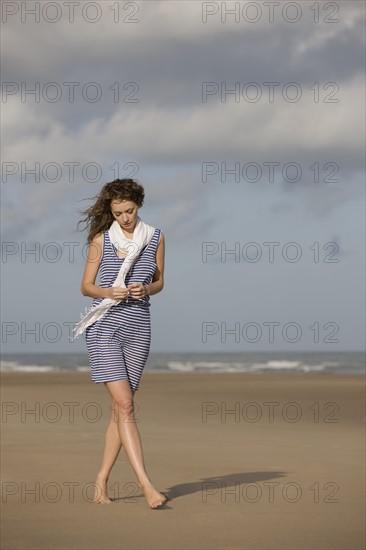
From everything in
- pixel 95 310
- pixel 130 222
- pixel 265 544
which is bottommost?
pixel 265 544

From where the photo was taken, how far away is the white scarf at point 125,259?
648 centimetres

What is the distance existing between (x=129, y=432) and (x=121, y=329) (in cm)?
72

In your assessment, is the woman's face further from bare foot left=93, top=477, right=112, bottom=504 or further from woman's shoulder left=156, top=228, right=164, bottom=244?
bare foot left=93, top=477, right=112, bottom=504

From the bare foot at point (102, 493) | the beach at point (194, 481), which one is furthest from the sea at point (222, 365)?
the bare foot at point (102, 493)

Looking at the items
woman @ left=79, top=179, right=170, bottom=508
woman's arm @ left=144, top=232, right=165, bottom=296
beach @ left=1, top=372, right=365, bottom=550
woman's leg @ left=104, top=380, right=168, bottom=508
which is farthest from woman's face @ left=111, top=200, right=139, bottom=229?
beach @ left=1, top=372, right=365, bottom=550

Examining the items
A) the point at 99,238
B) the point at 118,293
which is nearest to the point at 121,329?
the point at 118,293

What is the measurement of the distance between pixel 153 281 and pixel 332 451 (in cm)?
434

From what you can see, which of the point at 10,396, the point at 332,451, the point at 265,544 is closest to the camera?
the point at 265,544

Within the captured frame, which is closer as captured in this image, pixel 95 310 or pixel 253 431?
pixel 95 310

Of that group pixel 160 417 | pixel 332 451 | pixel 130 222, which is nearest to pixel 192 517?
pixel 130 222

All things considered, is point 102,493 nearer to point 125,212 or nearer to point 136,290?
point 136,290

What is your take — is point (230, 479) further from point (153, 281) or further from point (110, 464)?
point (153, 281)

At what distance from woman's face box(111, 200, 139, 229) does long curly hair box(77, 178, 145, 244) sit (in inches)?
1.1

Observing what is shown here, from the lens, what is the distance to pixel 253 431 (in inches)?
476
